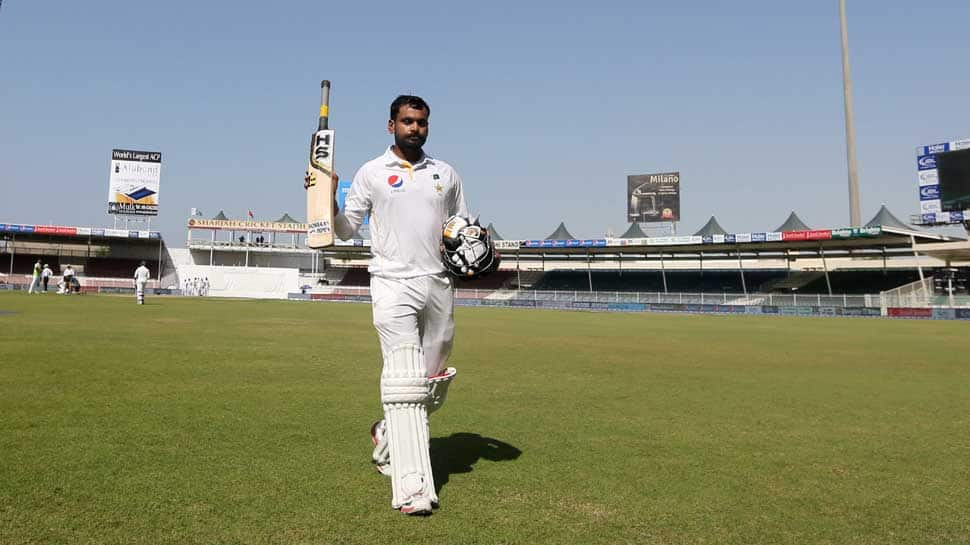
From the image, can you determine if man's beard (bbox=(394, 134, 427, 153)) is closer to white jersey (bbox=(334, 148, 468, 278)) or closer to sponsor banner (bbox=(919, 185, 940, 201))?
white jersey (bbox=(334, 148, 468, 278))

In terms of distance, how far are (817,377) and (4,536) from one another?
9530 mm

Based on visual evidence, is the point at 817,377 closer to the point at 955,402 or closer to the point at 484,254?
the point at 955,402

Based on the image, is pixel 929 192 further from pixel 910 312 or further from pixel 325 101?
pixel 325 101

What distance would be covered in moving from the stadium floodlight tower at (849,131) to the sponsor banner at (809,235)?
48.1 ft

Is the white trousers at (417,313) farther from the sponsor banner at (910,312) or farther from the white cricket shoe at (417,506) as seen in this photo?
the sponsor banner at (910,312)

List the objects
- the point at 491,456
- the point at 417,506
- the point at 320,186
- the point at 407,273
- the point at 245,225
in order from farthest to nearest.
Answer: the point at 245,225 < the point at 491,456 < the point at 320,186 < the point at 407,273 < the point at 417,506

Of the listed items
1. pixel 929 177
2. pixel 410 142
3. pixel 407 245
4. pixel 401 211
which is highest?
pixel 929 177

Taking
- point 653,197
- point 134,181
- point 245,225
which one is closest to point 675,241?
point 653,197

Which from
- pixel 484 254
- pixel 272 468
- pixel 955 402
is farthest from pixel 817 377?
pixel 272 468

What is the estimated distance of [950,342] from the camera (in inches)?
665

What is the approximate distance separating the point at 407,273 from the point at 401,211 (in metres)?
0.38

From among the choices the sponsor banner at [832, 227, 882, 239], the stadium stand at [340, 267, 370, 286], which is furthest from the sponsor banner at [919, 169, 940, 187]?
the stadium stand at [340, 267, 370, 286]

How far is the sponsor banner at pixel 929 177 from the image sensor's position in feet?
142

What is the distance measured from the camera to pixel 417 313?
145 inches
